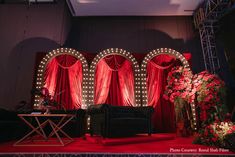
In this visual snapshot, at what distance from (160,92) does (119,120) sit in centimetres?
210

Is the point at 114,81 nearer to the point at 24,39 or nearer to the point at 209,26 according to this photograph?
the point at 24,39

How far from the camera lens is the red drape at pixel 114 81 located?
496cm

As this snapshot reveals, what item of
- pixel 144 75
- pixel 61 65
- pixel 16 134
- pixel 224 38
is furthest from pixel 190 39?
pixel 16 134

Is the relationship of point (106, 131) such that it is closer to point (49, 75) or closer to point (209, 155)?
point (209, 155)

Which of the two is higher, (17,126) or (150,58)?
(150,58)

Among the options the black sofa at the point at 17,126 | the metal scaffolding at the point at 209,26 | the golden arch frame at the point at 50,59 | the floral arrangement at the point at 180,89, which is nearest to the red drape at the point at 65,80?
the golden arch frame at the point at 50,59

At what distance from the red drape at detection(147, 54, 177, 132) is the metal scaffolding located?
4.07ft

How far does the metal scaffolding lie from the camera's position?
16.5ft

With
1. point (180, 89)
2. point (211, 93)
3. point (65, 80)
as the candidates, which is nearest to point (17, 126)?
point (65, 80)

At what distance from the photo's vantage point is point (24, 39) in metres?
5.61

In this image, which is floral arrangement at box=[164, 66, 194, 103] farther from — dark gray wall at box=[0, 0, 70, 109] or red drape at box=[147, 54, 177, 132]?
dark gray wall at box=[0, 0, 70, 109]

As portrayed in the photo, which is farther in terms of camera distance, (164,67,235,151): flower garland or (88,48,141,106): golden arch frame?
(88,48,141,106): golden arch frame

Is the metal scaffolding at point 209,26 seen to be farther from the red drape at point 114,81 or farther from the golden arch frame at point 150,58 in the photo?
the red drape at point 114,81

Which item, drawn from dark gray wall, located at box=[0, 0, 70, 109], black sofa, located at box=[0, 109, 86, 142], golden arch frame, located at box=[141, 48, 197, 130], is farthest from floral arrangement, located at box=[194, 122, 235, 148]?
dark gray wall, located at box=[0, 0, 70, 109]
